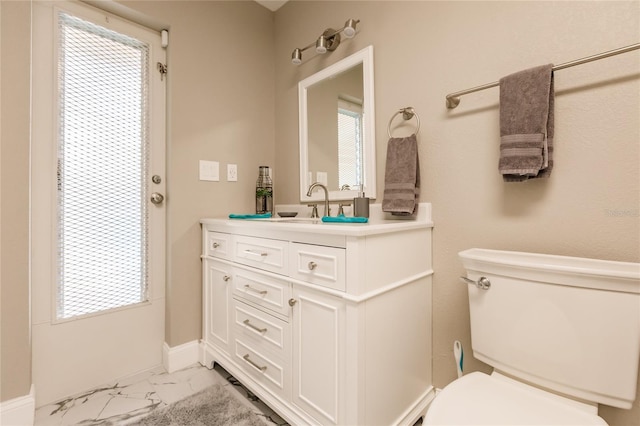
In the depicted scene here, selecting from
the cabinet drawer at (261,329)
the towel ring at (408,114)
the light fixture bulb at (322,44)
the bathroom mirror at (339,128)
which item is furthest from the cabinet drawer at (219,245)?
the light fixture bulb at (322,44)

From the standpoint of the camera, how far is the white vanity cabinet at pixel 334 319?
988 mm

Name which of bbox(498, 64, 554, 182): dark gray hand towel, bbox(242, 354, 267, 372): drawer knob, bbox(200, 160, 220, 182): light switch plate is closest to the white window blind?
bbox(200, 160, 220, 182): light switch plate

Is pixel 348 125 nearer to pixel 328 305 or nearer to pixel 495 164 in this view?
pixel 495 164

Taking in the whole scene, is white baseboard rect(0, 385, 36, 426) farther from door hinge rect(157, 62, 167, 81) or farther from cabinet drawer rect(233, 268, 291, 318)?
door hinge rect(157, 62, 167, 81)

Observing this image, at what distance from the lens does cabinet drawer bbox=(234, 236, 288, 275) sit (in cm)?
123

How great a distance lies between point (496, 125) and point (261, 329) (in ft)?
4.45

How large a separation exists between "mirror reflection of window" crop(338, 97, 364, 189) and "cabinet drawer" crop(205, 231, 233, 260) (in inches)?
28.9

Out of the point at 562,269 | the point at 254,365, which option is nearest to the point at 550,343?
the point at 562,269

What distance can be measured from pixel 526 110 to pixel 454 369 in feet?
3.68

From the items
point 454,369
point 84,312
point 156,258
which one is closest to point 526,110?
point 454,369

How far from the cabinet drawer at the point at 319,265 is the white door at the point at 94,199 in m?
1.07

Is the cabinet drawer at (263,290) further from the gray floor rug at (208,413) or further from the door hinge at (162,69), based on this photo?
the door hinge at (162,69)

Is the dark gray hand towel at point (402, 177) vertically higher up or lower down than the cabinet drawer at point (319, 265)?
higher up

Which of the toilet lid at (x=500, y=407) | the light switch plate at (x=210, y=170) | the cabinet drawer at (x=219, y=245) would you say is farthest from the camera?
the light switch plate at (x=210, y=170)
